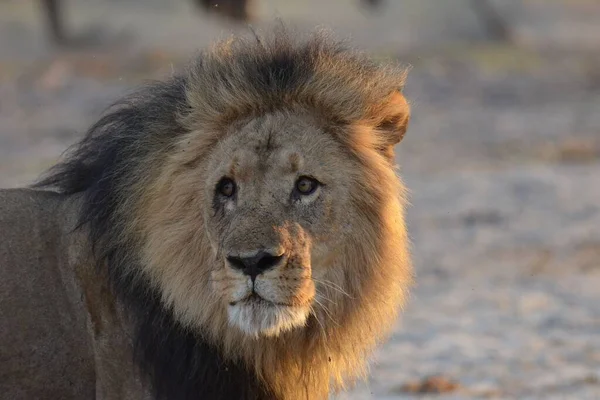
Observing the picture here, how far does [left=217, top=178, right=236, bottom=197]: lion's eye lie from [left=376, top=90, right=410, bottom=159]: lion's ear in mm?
557

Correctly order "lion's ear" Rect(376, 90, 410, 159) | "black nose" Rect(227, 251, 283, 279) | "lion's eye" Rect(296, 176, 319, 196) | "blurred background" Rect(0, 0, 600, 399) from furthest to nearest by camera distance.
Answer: "blurred background" Rect(0, 0, 600, 399) → "lion's ear" Rect(376, 90, 410, 159) → "lion's eye" Rect(296, 176, 319, 196) → "black nose" Rect(227, 251, 283, 279)

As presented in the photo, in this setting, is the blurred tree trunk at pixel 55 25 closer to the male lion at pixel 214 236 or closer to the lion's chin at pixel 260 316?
the male lion at pixel 214 236

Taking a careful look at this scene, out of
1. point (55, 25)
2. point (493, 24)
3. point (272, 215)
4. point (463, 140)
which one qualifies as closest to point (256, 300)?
point (272, 215)

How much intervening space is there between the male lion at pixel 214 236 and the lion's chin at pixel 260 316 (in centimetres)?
9

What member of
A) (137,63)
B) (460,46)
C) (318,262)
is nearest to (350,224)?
(318,262)

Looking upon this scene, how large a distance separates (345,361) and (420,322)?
135 inches

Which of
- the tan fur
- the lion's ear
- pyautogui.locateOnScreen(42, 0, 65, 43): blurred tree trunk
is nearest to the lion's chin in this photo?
the tan fur

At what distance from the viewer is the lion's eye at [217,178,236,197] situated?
4.10 meters

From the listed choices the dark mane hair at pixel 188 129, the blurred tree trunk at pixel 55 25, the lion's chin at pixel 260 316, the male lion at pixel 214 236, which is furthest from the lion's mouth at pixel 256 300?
the blurred tree trunk at pixel 55 25

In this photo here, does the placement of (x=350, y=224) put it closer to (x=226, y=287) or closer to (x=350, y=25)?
(x=226, y=287)

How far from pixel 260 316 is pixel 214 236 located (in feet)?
1.13

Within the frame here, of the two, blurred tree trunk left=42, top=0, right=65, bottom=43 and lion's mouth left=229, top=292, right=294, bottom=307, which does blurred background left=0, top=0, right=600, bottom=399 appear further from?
lion's mouth left=229, top=292, right=294, bottom=307

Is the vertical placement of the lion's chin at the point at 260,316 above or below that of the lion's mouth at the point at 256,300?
below

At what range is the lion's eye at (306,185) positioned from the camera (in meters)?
4.08
